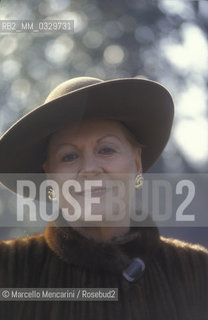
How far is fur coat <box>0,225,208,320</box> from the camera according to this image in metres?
1.20

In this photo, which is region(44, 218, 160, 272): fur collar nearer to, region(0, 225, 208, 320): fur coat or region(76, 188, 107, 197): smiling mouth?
region(0, 225, 208, 320): fur coat

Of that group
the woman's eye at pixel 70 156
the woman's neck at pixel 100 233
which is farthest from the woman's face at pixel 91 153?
the woman's neck at pixel 100 233

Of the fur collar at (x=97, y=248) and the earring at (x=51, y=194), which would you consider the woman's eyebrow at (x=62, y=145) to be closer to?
the earring at (x=51, y=194)

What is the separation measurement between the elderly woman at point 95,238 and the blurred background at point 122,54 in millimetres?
120

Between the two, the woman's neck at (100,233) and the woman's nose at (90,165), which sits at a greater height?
the woman's nose at (90,165)

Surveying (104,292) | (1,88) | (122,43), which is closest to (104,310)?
(104,292)

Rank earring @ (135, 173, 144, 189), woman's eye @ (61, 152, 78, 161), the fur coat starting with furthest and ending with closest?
earring @ (135, 173, 144, 189) → woman's eye @ (61, 152, 78, 161) → the fur coat

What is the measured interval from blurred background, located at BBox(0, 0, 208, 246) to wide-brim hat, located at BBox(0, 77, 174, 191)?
3.5 inches

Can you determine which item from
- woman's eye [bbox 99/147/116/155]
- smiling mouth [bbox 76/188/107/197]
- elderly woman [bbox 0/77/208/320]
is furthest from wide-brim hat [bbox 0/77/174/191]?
smiling mouth [bbox 76/188/107/197]

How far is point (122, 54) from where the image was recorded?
1.49 m

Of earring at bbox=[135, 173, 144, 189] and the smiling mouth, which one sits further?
earring at bbox=[135, 173, 144, 189]

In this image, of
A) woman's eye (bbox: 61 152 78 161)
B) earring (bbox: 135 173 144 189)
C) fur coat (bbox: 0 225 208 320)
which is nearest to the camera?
fur coat (bbox: 0 225 208 320)

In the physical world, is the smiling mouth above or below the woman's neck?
above

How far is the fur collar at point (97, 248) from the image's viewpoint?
1277 millimetres
